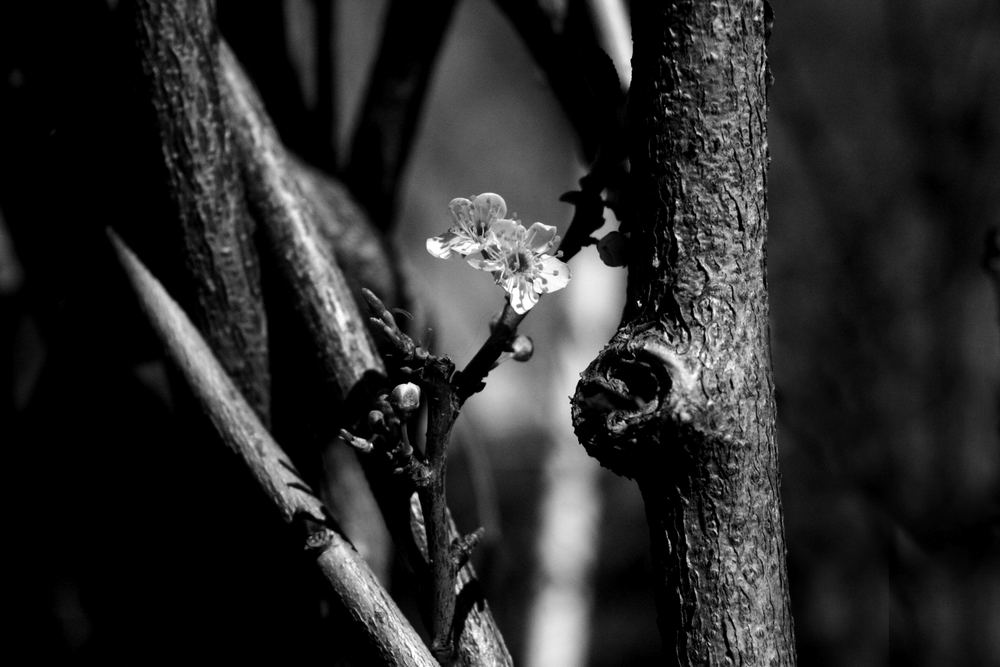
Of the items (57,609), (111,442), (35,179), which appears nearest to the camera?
(35,179)

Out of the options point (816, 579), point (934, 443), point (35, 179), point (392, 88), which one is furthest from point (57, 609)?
point (934, 443)

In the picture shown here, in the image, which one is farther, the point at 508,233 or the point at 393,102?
the point at 393,102

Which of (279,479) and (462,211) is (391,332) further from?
(279,479)

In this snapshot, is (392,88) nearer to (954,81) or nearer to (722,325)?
(722,325)

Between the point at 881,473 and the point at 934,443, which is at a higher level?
the point at 934,443

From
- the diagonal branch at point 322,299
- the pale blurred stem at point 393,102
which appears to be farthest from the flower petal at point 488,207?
the pale blurred stem at point 393,102

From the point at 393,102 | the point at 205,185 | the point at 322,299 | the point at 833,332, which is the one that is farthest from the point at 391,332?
the point at 833,332

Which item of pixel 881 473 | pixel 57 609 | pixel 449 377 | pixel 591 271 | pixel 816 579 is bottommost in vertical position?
pixel 57 609

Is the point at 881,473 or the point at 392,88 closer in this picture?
the point at 392,88
